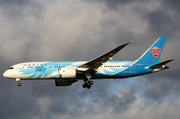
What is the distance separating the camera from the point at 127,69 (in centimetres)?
4191

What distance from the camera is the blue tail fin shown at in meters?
43.8

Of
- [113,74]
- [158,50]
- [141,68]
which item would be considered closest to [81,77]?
[113,74]

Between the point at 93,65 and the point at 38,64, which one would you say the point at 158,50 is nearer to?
the point at 93,65

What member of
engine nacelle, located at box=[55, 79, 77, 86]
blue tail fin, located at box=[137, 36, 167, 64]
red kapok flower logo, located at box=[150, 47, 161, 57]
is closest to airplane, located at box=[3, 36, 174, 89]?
blue tail fin, located at box=[137, 36, 167, 64]

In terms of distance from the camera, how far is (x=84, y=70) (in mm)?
39594

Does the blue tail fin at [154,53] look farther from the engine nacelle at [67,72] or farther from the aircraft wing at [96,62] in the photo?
the engine nacelle at [67,72]

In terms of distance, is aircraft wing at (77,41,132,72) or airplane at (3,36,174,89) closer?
aircraft wing at (77,41,132,72)

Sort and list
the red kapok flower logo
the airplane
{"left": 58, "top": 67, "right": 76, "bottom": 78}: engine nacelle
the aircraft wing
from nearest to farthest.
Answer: the aircraft wing < {"left": 58, "top": 67, "right": 76, "bottom": 78}: engine nacelle < the airplane < the red kapok flower logo

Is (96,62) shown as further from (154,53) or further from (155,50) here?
(155,50)

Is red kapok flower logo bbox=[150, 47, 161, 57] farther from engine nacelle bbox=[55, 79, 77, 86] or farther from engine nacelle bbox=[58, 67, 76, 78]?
engine nacelle bbox=[58, 67, 76, 78]

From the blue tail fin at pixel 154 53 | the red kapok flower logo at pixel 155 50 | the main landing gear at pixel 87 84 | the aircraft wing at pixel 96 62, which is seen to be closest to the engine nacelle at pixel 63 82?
the main landing gear at pixel 87 84

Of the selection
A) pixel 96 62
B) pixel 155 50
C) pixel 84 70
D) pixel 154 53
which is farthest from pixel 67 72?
pixel 155 50

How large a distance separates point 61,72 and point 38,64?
460cm

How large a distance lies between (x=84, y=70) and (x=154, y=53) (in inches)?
476
